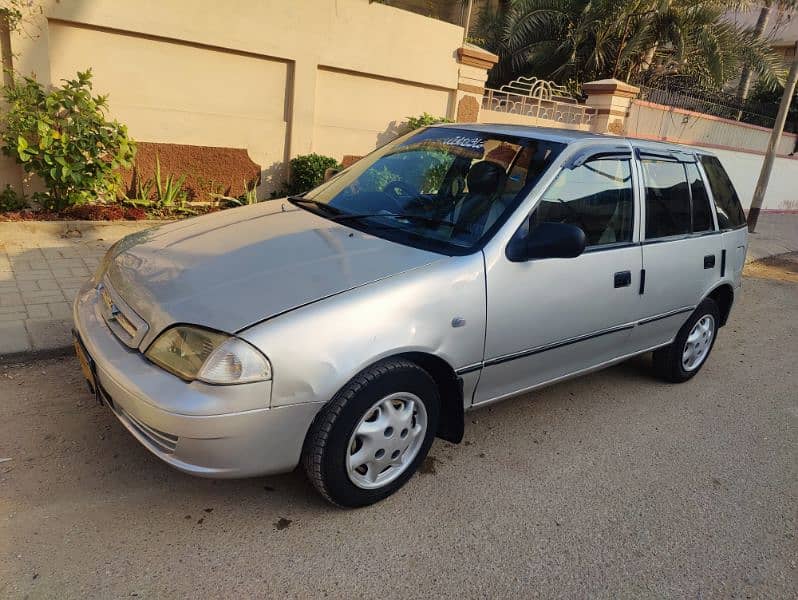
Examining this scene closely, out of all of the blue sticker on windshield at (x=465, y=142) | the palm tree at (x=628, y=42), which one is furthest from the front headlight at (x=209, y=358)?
the palm tree at (x=628, y=42)

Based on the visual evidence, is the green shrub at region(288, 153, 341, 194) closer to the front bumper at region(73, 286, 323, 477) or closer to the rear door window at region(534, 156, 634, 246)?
the rear door window at region(534, 156, 634, 246)

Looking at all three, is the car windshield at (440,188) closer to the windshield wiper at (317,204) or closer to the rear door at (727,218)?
the windshield wiper at (317,204)

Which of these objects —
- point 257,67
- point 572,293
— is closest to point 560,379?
point 572,293

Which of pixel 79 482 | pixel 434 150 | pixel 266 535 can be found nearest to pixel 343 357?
pixel 266 535

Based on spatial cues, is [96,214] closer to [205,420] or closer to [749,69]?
A: [205,420]

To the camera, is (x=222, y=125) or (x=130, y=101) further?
(x=222, y=125)

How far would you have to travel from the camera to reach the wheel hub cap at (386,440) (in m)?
2.70

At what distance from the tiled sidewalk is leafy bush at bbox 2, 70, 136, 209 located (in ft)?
2.07

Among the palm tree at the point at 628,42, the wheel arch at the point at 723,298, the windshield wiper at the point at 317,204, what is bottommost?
the wheel arch at the point at 723,298

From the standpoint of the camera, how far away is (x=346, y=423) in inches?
101

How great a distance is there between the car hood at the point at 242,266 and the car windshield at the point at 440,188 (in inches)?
7.9

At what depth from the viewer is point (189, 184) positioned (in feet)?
25.5

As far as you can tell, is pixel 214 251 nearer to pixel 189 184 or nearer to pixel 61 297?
pixel 61 297

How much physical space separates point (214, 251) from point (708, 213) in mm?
3421
